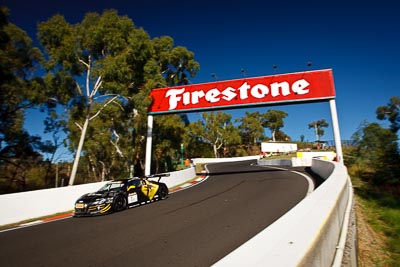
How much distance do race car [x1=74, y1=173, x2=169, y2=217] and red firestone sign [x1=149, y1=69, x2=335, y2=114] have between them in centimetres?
869

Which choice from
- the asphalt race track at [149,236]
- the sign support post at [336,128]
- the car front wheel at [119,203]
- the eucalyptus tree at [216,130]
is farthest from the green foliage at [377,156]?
the eucalyptus tree at [216,130]

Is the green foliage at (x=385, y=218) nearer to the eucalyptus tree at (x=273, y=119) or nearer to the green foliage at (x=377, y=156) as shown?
the green foliage at (x=377, y=156)

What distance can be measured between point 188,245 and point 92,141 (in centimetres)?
2731

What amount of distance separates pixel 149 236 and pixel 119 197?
13.4ft

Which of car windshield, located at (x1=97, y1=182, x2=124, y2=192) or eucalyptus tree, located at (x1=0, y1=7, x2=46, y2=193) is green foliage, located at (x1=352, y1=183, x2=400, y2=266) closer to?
car windshield, located at (x1=97, y1=182, x2=124, y2=192)

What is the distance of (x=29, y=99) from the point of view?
53.4ft

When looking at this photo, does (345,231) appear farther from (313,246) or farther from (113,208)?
(113,208)

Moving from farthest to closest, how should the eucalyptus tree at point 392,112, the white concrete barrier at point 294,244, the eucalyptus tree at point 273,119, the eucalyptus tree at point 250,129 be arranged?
the eucalyptus tree at point 273,119 < the eucalyptus tree at point 250,129 < the eucalyptus tree at point 392,112 < the white concrete barrier at point 294,244

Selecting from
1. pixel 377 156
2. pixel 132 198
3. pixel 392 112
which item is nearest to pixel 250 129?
pixel 392 112

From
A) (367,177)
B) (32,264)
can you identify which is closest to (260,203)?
(32,264)

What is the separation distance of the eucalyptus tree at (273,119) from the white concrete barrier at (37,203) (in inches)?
3258

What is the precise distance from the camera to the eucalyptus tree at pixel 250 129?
77562mm

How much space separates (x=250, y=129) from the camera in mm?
78438

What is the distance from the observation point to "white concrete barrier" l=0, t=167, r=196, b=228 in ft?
29.3
